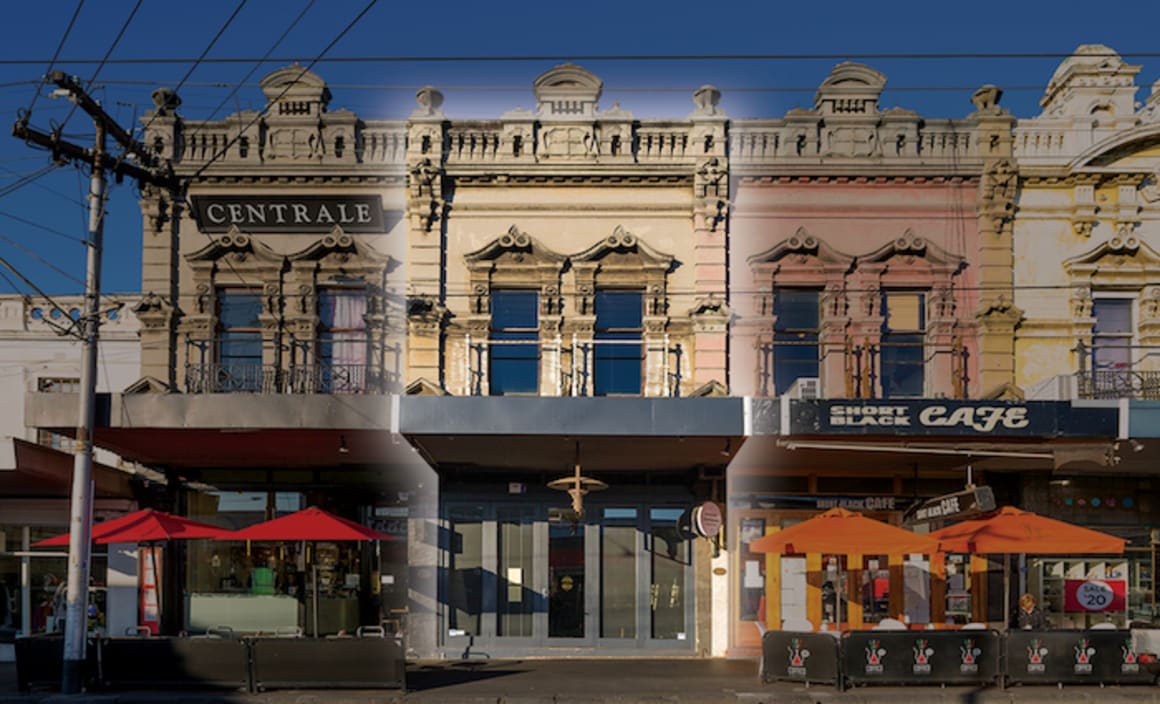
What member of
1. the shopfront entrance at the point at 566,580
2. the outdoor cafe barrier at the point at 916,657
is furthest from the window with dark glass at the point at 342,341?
the outdoor cafe barrier at the point at 916,657

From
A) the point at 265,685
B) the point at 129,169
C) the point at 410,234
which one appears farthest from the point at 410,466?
the point at 129,169

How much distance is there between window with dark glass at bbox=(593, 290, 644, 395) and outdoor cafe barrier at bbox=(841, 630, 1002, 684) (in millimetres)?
6063

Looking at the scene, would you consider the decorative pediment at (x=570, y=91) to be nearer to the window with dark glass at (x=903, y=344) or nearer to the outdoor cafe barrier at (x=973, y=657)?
the window with dark glass at (x=903, y=344)

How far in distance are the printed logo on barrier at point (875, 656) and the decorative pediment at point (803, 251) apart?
272 inches

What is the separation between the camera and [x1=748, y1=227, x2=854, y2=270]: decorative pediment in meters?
20.3

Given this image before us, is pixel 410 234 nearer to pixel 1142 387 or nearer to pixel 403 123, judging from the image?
pixel 403 123

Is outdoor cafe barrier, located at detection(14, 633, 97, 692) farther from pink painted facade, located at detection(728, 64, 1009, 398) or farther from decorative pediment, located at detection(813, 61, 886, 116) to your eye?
decorative pediment, located at detection(813, 61, 886, 116)

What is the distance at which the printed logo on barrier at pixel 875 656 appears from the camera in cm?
1599

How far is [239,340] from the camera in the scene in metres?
20.5

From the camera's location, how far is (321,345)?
20.5m

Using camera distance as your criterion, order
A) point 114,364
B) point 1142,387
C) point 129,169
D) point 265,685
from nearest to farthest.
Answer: point 265,685
point 129,169
point 1142,387
point 114,364

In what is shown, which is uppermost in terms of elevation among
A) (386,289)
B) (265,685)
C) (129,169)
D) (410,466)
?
(129,169)

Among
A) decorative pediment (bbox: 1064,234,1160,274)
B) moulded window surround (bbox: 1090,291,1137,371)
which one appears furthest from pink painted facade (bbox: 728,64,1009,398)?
moulded window surround (bbox: 1090,291,1137,371)

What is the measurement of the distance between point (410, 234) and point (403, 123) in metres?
1.96
